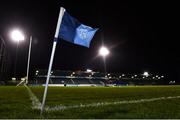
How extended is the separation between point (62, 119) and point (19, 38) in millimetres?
39972

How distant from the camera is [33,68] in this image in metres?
113

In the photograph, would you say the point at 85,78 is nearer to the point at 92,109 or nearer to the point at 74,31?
the point at 92,109

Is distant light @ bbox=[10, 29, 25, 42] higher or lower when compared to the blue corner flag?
higher

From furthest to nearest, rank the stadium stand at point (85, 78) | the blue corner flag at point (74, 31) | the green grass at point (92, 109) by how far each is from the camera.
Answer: the stadium stand at point (85, 78) → the blue corner flag at point (74, 31) → the green grass at point (92, 109)

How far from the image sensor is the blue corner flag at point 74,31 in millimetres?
6910

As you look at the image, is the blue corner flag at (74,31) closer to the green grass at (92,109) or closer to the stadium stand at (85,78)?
the green grass at (92,109)

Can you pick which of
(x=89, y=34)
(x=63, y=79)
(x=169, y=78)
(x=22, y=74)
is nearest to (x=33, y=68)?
(x=22, y=74)

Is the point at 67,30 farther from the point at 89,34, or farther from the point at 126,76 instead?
the point at 126,76

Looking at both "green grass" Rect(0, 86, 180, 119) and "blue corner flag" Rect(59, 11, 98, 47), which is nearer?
"green grass" Rect(0, 86, 180, 119)

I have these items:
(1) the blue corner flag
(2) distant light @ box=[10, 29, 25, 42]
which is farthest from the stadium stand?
→ (1) the blue corner flag

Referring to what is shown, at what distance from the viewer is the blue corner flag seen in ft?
22.7

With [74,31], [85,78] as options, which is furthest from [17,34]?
[85,78]

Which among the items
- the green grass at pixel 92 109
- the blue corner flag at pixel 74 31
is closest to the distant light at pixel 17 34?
the green grass at pixel 92 109

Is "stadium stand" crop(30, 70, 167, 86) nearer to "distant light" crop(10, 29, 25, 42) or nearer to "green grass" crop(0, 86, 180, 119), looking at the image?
"distant light" crop(10, 29, 25, 42)
